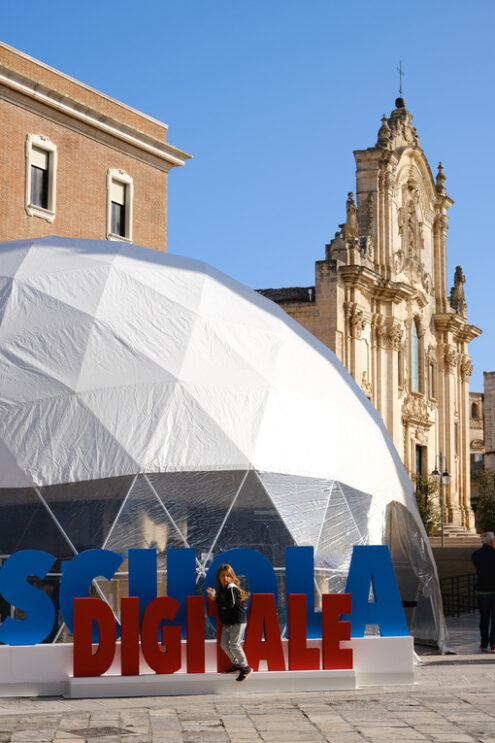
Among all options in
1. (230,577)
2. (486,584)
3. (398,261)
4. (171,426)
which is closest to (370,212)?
(398,261)

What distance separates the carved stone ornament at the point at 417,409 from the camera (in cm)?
5603

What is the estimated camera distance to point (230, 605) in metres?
13.0

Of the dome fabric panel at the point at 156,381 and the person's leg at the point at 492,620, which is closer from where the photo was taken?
the dome fabric panel at the point at 156,381

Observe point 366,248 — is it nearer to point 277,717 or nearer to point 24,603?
point 24,603

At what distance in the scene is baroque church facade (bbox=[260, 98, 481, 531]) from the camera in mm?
51688

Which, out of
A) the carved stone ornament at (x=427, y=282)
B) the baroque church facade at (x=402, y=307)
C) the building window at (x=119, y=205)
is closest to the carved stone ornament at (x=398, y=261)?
the baroque church facade at (x=402, y=307)

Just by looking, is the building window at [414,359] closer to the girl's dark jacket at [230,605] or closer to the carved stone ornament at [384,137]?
the carved stone ornament at [384,137]

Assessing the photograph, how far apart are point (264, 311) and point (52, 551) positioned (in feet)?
17.9

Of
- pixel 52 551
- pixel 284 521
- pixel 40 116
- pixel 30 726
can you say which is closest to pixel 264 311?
pixel 284 521

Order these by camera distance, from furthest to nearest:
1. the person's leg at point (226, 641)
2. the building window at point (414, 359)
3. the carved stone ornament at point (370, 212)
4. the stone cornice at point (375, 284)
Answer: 1. the building window at point (414, 359)
2. the carved stone ornament at point (370, 212)
3. the stone cornice at point (375, 284)
4. the person's leg at point (226, 641)

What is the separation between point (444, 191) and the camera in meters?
63.2

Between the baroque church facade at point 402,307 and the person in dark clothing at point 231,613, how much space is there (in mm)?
37546

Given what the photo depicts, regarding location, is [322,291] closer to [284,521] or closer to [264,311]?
[264,311]

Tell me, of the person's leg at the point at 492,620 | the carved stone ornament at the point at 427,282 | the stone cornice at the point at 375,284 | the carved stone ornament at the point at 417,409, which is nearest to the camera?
the person's leg at the point at 492,620
